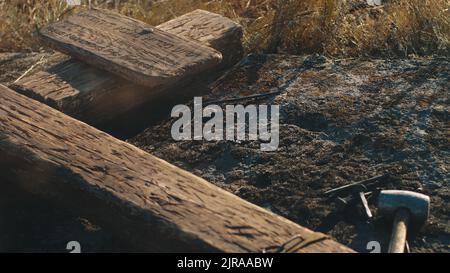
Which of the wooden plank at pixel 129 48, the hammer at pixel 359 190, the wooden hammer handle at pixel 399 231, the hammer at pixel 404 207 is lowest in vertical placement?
the hammer at pixel 359 190

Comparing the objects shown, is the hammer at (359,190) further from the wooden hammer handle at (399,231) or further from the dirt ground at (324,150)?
the wooden hammer handle at (399,231)

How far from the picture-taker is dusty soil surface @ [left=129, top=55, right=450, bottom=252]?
3.21m

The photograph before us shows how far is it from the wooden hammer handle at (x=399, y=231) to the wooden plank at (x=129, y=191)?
0.70 ft

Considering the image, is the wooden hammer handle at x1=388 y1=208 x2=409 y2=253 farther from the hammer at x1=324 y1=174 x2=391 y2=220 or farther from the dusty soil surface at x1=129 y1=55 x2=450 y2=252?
the hammer at x1=324 y1=174 x2=391 y2=220

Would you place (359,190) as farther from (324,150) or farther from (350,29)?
(350,29)

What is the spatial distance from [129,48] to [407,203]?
1723 mm

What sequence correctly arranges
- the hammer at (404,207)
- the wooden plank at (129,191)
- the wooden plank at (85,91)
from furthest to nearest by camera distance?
the wooden plank at (85,91), the hammer at (404,207), the wooden plank at (129,191)

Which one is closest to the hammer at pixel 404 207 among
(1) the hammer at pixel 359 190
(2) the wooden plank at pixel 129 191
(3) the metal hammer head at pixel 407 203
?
(3) the metal hammer head at pixel 407 203

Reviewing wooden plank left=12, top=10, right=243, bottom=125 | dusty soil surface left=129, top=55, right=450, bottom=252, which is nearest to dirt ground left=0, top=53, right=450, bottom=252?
dusty soil surface left=129, top=55, right=450, bottom=252

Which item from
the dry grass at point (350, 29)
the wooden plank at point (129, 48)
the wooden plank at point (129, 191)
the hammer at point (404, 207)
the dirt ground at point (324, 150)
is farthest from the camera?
the dry grass at point (350, 29)

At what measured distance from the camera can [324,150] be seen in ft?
11.8

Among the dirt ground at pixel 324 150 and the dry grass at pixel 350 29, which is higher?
the dry grass at pixel 350 29

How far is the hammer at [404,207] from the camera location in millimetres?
2996
